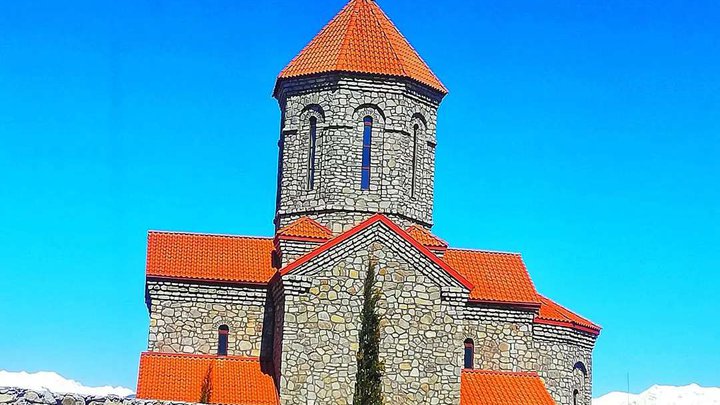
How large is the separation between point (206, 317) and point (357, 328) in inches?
185

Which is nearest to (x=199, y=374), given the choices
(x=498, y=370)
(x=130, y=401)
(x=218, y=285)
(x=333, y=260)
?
(x=218, y=285)

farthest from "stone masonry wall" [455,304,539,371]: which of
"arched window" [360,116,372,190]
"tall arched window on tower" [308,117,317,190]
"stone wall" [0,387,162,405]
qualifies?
"stone wall" [0,387,162,405]

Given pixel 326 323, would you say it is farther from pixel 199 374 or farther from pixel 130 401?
pixel 130 401

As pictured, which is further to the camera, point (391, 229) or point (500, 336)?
point (500, 336)

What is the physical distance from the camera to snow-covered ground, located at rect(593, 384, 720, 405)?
7431 cm

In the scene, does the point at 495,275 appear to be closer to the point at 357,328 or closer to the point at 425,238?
the point at 425,238

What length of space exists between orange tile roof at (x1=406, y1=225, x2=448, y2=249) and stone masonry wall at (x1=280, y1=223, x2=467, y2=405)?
9.54 feet

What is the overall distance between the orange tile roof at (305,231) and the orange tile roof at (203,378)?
10.6 feet

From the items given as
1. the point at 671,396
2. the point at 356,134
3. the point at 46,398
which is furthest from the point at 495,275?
the point at 671,396

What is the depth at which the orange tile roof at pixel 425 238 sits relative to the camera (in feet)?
89.5

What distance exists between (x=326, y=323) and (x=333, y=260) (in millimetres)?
1445

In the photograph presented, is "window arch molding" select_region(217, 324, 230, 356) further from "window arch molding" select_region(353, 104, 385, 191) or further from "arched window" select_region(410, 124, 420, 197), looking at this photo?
"arched window" select_region(410, 124, 420, 197)

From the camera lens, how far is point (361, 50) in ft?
92.2

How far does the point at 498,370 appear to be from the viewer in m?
27.3
